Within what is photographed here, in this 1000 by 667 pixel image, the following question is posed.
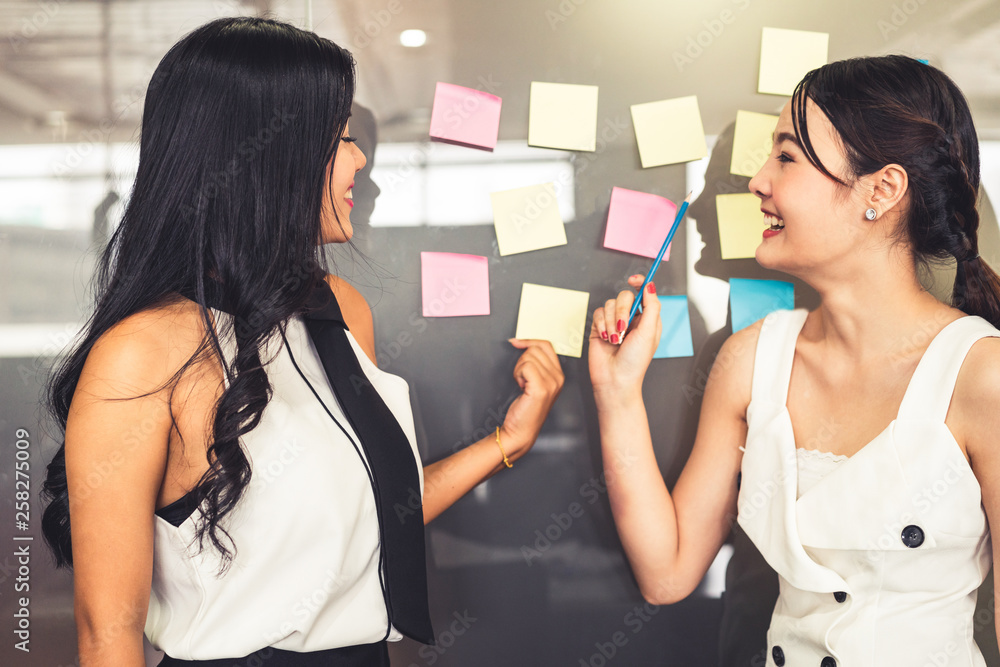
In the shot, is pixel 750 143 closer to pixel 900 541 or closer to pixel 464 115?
pixel 464 115

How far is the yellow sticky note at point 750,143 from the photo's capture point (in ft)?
3.84

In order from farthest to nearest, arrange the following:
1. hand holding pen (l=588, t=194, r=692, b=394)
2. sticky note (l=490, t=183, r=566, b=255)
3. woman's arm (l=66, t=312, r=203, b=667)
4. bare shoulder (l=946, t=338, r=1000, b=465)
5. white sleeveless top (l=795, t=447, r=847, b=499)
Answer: sticky note (l=490, t=183, r=566, b=255) < hand holding pen (l=588, t=194, r=692, b=394) < white sleeveless top (l=795, t=447, r=847, b=499) < bare shoulder (l=946, t=338, r=1000, b=465) < woman's arm (l=66, t=312, r=203, b=667)

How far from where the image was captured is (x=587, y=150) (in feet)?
3.84

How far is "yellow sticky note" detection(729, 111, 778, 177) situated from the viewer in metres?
1.17

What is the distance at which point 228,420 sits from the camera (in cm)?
76

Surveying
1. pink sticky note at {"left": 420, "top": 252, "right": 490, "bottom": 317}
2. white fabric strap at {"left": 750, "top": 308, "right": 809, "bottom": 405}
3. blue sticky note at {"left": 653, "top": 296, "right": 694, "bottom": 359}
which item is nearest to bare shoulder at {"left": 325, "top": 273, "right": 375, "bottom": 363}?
pink sticky note at {"left": 420, "top": 252, "right": 490, "bottom": 317}

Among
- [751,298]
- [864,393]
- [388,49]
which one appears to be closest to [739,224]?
[751,298]

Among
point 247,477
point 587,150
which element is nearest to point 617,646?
point 247,477

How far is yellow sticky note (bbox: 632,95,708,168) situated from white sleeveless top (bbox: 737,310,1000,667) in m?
0.51

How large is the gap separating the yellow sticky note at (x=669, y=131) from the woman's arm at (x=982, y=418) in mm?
551

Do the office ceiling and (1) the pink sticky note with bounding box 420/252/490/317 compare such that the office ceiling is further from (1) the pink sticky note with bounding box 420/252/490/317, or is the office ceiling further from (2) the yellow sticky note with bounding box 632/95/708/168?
(1) the pink sticky note with bounding box 420/252/490/317

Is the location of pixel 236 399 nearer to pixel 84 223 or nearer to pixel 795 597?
pixel 84 223

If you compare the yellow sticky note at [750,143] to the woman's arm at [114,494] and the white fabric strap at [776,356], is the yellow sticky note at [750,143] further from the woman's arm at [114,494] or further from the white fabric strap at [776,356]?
the woman's arm at [114,494]

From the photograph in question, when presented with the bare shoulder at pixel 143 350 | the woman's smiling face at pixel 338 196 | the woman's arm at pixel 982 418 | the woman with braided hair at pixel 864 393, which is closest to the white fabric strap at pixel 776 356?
the woman with braided hair at pixel 864 393
